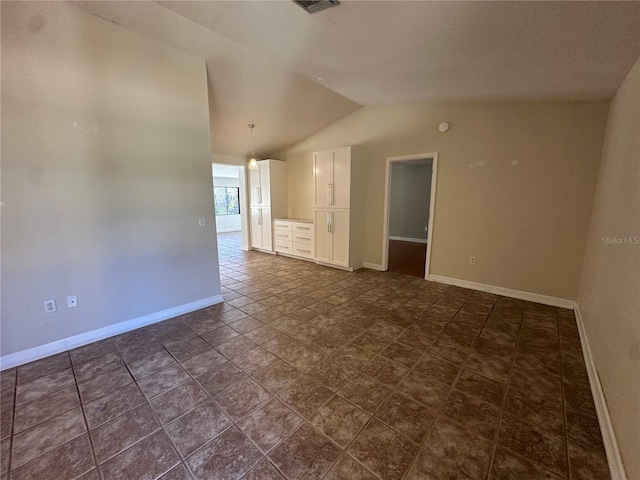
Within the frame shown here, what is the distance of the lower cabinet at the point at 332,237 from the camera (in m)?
4.83

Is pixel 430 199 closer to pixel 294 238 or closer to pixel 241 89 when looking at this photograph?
pixel 294 238

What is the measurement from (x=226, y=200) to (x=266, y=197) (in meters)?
5.17

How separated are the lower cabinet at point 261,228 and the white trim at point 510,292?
12.3 feet

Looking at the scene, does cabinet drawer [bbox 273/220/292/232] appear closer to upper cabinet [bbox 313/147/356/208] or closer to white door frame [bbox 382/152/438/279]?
upper cabinet [bbox 313/147/356/208]

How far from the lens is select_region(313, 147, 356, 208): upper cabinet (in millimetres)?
4652

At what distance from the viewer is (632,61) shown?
1.95 m

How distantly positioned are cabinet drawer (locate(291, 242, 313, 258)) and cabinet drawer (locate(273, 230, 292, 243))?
0.24m

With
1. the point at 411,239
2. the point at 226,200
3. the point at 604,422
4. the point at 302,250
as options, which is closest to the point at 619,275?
the point at 604,422

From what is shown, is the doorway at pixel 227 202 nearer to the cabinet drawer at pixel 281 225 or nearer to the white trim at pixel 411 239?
the cabinet drawer at pixel 281 225

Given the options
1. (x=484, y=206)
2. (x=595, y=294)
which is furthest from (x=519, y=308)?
(x=484, y=206)

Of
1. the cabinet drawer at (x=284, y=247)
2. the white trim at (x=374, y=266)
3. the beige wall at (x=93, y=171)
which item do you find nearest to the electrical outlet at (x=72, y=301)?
the beige wall at (x=93, y=171)

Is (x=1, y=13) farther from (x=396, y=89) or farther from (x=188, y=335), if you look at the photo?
(x=396, y=89)

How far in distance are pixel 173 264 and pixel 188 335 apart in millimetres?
888

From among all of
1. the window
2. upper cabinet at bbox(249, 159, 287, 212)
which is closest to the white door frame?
upper cabinet at bbox(249, 159, 287, 212)
